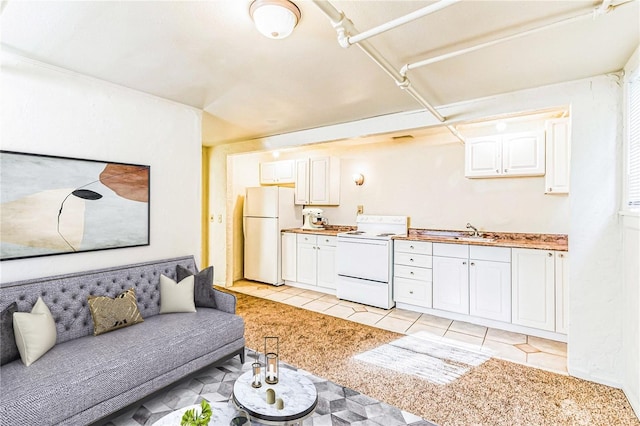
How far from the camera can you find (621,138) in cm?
242

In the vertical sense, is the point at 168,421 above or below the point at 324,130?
below

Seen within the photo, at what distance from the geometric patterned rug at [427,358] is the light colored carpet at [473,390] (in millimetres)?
68

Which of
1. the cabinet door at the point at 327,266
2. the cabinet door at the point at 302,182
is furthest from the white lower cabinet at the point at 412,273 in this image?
the cabinet door at the point at 302,182

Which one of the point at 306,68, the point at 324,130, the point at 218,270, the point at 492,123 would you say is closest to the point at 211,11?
the point at 306,68

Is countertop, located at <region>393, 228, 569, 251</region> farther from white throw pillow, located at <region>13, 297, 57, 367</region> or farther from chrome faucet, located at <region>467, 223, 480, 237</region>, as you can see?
white throw pillow, located at <region>13, 297, 57, 367</region>

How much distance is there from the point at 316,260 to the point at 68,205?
10.8 feet

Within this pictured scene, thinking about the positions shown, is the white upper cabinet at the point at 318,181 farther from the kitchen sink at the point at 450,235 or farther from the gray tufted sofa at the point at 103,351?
the gray tufted sofa at the point at 103,351

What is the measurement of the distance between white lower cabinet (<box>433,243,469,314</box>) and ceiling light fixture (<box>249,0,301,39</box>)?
308 cm

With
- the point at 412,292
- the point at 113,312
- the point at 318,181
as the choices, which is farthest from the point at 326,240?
the point at 113,312

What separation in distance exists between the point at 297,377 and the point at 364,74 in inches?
91.8

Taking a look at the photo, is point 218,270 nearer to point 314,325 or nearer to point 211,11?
point 314,325

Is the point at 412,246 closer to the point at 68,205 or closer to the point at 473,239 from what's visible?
the point at 473,239

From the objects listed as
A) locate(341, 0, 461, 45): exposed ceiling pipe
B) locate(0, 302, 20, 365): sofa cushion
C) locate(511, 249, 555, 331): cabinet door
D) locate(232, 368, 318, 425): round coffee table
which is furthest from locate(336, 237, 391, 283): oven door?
locate(0, 302, 20, 365): sofa cushion

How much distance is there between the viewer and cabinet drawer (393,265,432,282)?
3.96m
